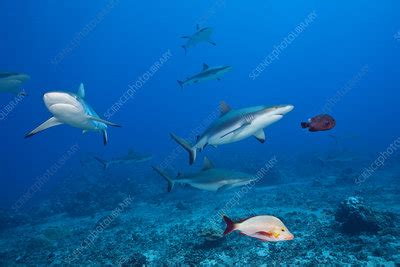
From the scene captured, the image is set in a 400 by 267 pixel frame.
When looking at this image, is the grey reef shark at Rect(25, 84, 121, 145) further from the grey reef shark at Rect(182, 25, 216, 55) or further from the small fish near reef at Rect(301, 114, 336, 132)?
the grey reef shark at Rect(182, 25, 216, 55)

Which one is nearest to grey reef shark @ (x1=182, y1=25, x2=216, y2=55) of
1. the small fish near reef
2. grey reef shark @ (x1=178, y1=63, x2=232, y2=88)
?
grey reef shark @ (x1=178, y1=63, x2=232, y2=88)

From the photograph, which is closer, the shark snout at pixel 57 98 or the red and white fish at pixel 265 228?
the red and white fish at pixel 265 228

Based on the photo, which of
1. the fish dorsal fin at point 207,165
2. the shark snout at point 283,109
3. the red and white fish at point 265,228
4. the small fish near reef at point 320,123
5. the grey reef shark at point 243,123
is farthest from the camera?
the fish dorsal fin at point 207,165

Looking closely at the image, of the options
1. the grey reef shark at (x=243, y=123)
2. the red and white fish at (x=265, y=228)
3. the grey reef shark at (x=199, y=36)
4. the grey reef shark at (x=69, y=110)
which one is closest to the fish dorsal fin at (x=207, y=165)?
the grey reef shark at (x=243, y=123)

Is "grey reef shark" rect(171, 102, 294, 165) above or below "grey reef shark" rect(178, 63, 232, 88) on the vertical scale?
below

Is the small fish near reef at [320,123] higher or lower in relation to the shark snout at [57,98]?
higher

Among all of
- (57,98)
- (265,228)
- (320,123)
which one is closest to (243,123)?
(320,123)

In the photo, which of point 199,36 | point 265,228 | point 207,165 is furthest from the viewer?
point 199,36

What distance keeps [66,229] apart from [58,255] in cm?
416

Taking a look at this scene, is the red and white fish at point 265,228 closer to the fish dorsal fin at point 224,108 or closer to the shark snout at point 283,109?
the shark snout at point 283,109

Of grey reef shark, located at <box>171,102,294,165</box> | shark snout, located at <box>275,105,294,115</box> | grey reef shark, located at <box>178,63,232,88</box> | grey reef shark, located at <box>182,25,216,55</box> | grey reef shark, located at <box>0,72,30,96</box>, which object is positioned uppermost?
grey reef shark, located at <box>182,25,216,55</box>

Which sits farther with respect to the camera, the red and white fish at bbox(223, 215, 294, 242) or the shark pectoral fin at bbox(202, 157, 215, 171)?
the shark pectoral fin at bbox(202, 157, 215, 171)

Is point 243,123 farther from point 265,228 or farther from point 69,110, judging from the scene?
point 69,110

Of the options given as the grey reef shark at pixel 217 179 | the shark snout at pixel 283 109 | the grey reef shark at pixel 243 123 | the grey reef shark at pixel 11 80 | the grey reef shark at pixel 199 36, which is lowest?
the grey reef shark at pixel 11 80
